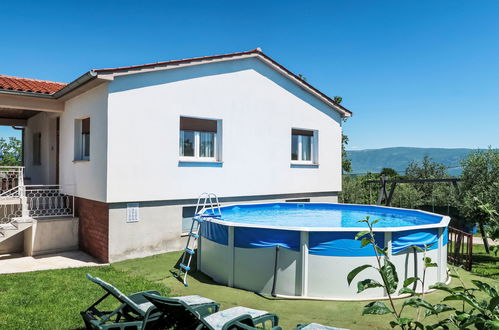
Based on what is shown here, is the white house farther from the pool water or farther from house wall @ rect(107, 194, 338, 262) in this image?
the pool water

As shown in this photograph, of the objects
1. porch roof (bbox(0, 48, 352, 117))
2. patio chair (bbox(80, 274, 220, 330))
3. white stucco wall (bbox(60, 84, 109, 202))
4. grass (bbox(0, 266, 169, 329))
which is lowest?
grass (bbox(0, 266, 169, 329))

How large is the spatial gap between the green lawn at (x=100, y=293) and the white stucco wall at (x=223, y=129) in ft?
9.00

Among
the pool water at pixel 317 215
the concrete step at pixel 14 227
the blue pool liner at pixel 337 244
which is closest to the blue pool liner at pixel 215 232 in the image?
the pool water at pixel 317 215

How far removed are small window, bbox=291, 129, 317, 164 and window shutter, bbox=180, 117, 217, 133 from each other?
14.6ft

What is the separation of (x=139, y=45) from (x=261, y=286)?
62.8 feet

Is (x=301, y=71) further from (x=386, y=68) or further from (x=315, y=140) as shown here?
(x=315, y=140)

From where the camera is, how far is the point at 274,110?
15.6 meters

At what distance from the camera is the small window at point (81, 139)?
13305 millimetres

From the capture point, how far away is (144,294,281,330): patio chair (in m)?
4.88

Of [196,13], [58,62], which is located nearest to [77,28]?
[196,13]

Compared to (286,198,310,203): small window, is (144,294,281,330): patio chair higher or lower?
lower

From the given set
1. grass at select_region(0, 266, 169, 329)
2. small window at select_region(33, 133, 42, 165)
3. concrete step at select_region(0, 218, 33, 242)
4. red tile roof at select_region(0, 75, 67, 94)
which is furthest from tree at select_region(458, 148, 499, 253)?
small window at select_region(33, 133, 42, 165)

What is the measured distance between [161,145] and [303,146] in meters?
7.54

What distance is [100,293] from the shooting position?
25.8ft
